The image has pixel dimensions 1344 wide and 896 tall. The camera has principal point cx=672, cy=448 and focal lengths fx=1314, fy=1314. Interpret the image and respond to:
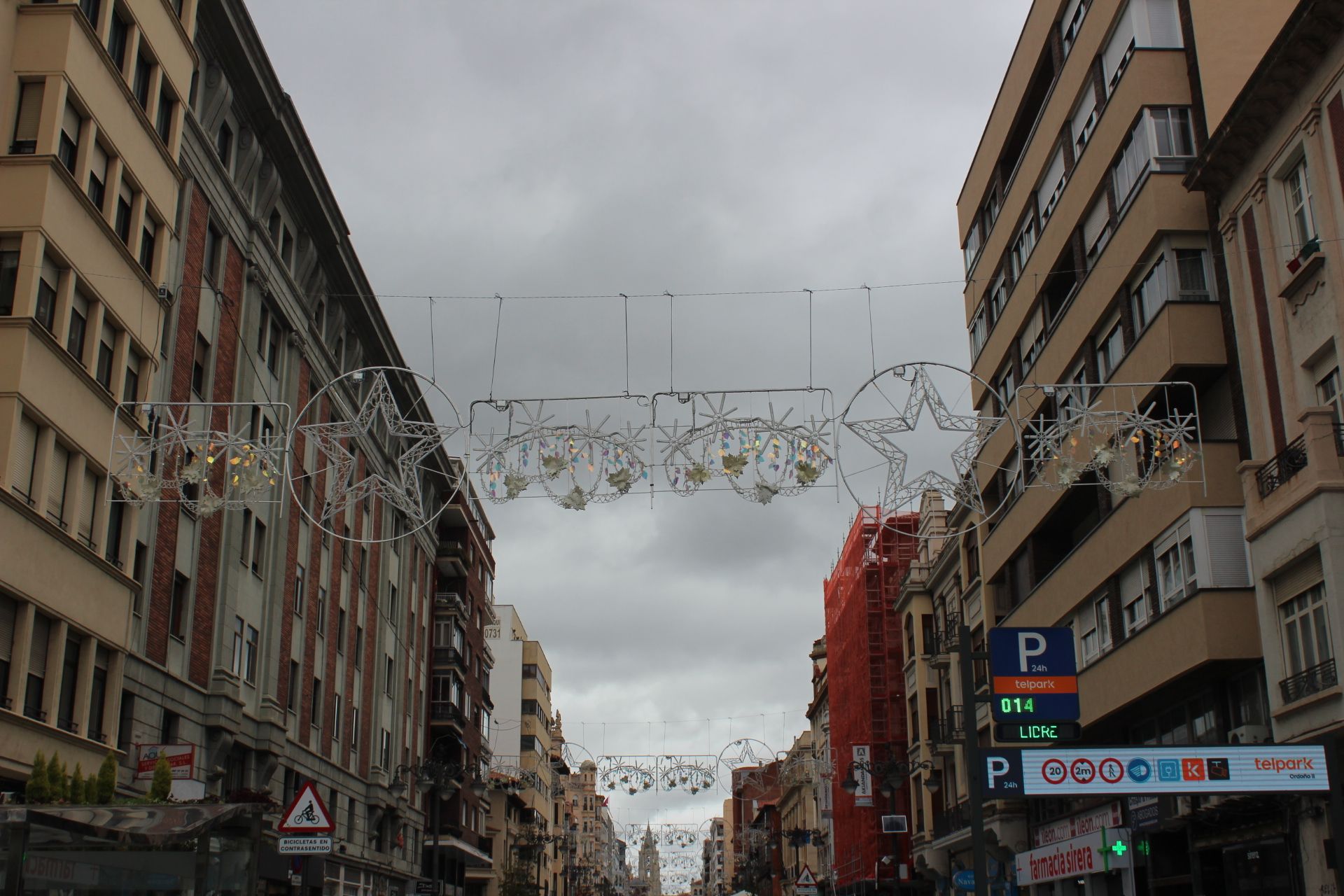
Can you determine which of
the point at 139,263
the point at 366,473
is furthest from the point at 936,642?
the point at 139,263

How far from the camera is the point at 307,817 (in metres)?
17.3

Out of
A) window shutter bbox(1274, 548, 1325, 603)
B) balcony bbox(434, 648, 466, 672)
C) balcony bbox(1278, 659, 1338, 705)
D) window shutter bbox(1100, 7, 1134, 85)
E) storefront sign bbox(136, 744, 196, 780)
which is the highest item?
window shutter bbox(1100, 7, 1134, 85)

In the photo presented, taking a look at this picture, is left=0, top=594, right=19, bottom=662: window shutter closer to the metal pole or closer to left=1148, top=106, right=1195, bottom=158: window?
the metal pole

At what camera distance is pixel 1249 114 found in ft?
81.8

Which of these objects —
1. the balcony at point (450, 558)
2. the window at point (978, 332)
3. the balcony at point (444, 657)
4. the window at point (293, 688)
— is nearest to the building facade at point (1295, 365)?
the window at point (978, 332)

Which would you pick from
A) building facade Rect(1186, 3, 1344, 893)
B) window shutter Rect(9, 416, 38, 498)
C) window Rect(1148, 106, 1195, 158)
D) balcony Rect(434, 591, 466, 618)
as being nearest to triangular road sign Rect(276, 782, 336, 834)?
window shutter Rect(9, 416, 38, 498)

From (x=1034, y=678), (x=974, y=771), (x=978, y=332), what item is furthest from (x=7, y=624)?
(x=978, y=332)

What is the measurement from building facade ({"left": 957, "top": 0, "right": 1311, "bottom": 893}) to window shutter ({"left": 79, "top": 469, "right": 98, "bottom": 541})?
1693 cm

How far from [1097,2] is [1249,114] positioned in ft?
30.1

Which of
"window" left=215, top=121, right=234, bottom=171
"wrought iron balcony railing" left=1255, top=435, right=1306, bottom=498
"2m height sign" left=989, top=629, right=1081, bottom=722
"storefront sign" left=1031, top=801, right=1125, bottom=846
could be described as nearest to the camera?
"2m height sign" left=989, top=629, right=1081, bottom=722

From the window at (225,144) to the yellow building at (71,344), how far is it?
240 inches

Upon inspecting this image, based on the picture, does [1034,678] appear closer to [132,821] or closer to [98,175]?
[132,821]

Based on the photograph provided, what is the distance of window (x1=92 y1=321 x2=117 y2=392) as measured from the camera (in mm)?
25375

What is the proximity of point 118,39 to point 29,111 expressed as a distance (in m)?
3.52
